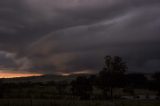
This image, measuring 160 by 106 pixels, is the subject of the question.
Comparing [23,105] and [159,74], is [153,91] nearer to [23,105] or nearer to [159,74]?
[159,74]

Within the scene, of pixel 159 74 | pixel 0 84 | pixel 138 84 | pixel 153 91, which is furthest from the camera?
pixel 138 84

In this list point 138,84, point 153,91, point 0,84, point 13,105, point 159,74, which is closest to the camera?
point 13,105

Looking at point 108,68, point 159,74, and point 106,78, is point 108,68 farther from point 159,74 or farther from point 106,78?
point 159,74

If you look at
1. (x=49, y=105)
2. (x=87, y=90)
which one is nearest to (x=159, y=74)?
(x=87, y=90)

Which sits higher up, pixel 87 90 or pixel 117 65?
pixel 117 65

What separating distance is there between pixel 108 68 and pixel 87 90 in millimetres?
11932

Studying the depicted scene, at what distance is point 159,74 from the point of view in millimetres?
166000

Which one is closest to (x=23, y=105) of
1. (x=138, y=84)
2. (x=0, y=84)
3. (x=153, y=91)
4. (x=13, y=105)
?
(x=13, y=105)

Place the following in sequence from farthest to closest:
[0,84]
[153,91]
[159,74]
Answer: [159,74]
[153,91]
[0,84]

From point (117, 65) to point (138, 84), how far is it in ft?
277

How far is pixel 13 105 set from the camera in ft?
154

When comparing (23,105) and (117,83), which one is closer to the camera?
(23,105)

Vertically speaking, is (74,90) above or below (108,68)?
below

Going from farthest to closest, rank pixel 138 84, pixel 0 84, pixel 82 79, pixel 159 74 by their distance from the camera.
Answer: pixel 138 84
pixel 159 74
pixel 82 79
pixel 0 84
